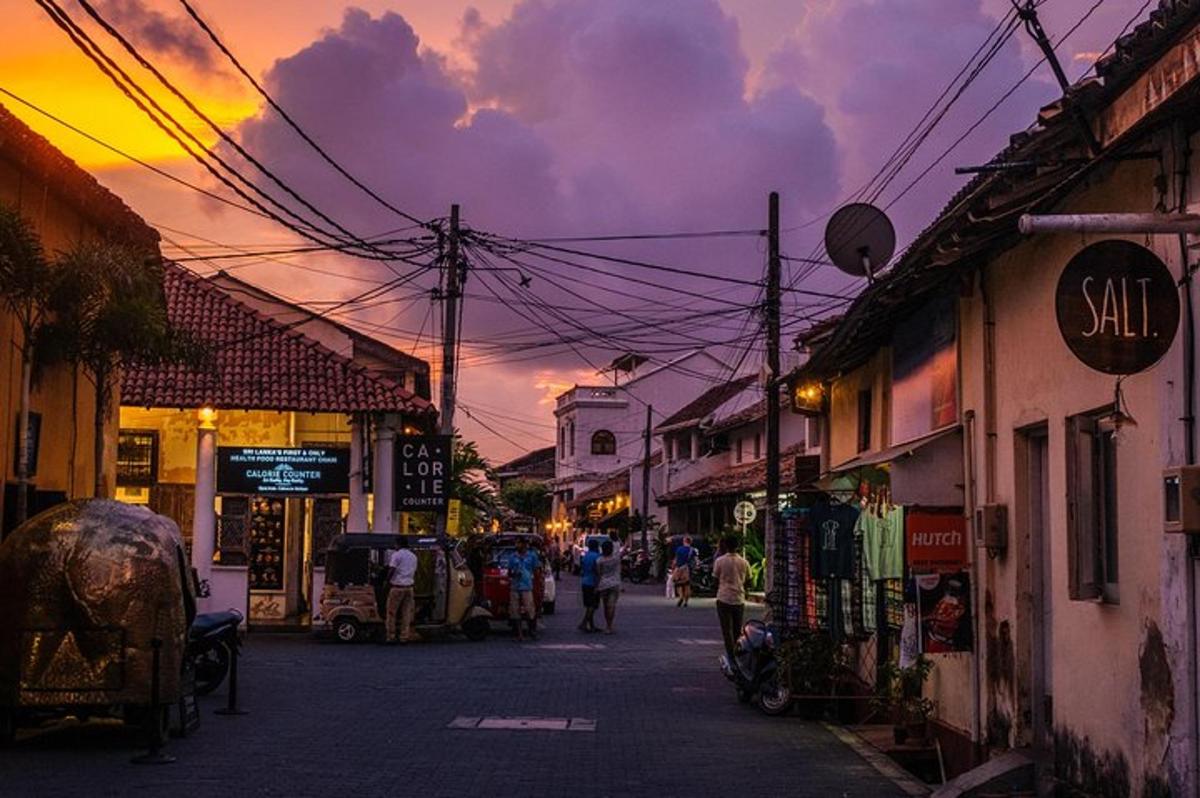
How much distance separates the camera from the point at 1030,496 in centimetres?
1167

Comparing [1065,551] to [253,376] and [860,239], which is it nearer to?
[860,239]

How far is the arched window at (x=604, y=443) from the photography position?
8869 centimetres

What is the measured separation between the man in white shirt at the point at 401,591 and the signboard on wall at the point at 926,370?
11626 millimetres

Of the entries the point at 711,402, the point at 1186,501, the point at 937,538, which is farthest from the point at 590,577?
the point at 711,402

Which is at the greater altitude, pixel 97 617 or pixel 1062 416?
pixel 1062 416

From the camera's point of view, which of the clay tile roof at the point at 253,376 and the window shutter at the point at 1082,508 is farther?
the clay tile roof at the point at 253,376

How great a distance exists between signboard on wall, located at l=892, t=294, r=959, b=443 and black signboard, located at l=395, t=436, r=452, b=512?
14.6 meters

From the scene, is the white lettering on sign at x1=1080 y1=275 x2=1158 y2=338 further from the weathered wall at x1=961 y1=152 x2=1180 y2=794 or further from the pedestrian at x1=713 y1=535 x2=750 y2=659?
the pedestrian at x1=713 y1=535 x2=750 y2=659

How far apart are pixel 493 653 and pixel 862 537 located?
37.2ft

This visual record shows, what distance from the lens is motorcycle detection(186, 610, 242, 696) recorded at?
1591cm

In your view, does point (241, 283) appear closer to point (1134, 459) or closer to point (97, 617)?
point (97, 617)

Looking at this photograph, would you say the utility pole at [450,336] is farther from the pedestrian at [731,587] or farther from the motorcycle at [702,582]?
the motorcycle at [702,582]

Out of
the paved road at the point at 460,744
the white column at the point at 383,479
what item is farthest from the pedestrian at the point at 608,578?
the paved road at the point at 460,744

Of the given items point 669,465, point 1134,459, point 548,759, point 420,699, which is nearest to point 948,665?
point 548,759
